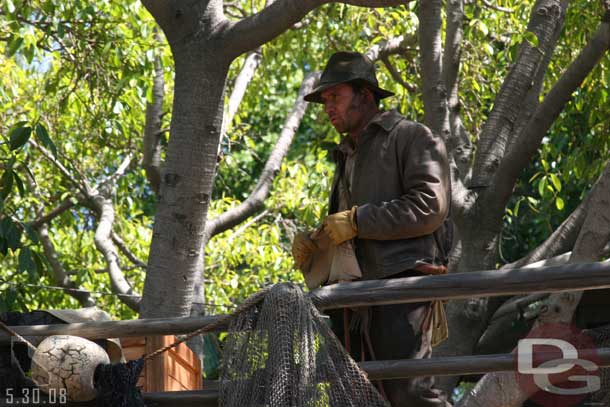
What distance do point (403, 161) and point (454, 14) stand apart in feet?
11.6

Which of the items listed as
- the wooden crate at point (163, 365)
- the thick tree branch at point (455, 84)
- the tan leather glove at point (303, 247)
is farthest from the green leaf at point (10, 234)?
the thick tree branch at point (455, 84)

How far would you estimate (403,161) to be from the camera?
17.2ft

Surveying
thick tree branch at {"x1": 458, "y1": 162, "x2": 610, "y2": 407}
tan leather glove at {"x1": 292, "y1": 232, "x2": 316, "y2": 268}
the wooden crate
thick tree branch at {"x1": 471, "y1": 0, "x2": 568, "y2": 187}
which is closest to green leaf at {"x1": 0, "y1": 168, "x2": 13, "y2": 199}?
the wooden crate

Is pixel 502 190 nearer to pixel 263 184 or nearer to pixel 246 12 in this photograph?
pixel 263 184

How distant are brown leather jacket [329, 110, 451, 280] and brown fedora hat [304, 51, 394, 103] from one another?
0.62 feet

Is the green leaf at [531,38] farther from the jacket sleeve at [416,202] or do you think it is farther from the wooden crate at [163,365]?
the wooden crate at [163,365]

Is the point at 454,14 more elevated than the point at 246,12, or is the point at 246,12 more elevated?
the point at 246,12

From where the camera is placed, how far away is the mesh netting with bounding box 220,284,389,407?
468 cm

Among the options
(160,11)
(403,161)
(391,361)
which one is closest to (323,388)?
(391,361)

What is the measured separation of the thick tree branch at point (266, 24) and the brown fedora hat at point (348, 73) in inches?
13.0

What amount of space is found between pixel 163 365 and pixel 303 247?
0.85 meters

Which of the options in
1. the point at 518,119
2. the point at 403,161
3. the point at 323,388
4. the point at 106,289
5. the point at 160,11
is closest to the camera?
the point at 323,388

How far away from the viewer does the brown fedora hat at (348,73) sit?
541 cm

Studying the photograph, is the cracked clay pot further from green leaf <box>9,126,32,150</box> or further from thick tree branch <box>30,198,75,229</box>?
thick tree branch <box>30,198,75,229</box>
